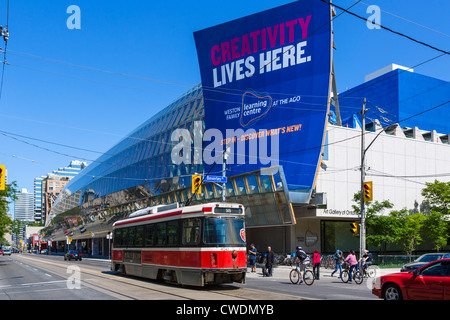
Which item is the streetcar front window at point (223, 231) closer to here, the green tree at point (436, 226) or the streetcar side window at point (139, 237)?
the streetcar side window at point (139, 237)

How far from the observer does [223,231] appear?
16.9 meters

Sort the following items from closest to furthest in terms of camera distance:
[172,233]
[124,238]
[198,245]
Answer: [198,245] → [172,233] → [124,238]

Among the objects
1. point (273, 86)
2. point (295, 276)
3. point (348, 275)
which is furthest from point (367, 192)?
point (273, 86)

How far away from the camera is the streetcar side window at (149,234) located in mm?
20386

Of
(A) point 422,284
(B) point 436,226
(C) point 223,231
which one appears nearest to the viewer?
(A) point 422,284

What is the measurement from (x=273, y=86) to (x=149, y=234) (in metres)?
24.3

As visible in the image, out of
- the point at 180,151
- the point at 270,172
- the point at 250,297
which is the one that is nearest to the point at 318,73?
the point at 270,172

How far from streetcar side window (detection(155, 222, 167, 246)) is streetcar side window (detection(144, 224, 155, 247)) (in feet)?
1.86

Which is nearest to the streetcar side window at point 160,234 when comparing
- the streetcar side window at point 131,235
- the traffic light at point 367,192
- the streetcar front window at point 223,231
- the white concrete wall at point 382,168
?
the streetcar front window at point 223,231

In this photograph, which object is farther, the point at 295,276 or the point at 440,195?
the point at 440,195

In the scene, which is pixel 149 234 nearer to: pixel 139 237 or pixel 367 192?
pixel 139 237

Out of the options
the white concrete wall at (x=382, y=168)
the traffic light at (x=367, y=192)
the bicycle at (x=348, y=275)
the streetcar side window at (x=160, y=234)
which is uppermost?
the white concrete wall at (x=382, y=168)

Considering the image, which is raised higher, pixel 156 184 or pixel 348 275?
pixel 156 184

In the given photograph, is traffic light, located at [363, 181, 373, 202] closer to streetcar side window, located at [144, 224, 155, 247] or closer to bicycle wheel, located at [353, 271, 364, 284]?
bicycle wheel, located at [353, 271, 364, 284]
